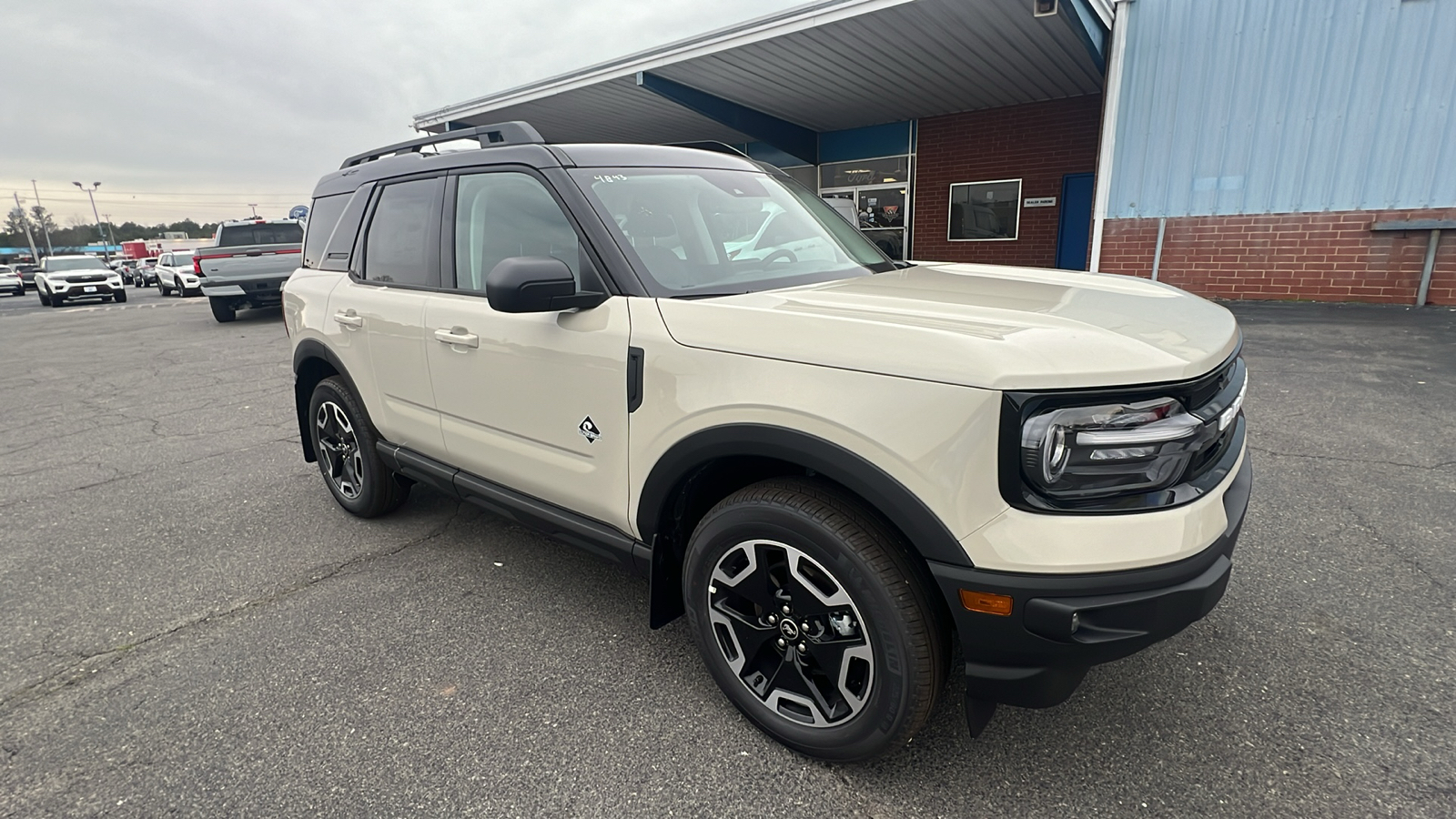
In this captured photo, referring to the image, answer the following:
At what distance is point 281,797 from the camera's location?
6.52 feet

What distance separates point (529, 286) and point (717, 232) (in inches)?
34.3

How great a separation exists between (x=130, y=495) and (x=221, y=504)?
0.76m

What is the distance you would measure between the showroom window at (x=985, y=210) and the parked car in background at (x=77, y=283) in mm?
25571

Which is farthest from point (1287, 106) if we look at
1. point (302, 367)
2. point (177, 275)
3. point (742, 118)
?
point (177, 275)

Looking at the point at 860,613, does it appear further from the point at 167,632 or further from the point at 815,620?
the point at 167,632

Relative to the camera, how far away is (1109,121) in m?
9.87

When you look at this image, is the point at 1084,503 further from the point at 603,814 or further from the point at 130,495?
the point at 130,495

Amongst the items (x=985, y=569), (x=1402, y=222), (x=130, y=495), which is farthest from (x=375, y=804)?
(x=1402, y=222)

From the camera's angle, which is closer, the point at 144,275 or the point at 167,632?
the point at 167,632

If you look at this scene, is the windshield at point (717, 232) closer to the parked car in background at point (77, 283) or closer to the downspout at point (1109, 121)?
the downspout at point (1109, 121)

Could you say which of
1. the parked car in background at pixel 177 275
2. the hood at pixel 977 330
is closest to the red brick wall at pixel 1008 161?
the hood at pixel 977 330

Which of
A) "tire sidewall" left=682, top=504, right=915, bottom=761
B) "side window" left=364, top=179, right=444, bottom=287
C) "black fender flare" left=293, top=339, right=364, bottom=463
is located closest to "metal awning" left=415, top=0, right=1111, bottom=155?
"side window" left=364, top=179, right=444, bottom=287

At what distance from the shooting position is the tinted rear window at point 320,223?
3895 millimetres

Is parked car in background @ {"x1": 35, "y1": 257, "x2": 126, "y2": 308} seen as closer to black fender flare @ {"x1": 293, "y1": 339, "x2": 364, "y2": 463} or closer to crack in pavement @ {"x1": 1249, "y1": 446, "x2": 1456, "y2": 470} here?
black fender flare @ {"x1": 293, "y1": 339, "x2": 364, "y2": 463}
